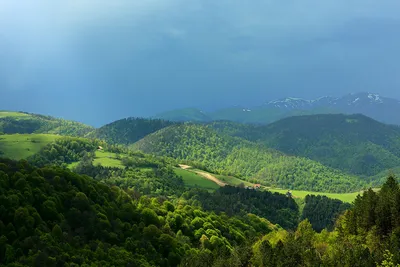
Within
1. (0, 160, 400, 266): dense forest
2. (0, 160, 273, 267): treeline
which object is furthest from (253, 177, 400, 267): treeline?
(0, 160, 273, 267): treeline

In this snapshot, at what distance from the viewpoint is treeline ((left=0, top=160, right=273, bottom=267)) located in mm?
59062

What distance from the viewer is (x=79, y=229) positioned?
232ft

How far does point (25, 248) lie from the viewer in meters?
58.0

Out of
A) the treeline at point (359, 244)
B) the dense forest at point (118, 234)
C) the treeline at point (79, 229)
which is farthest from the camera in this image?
the treeline at point (79, 229)

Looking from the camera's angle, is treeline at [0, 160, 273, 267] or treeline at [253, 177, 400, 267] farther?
treeline at [0, 160, 273, 267]

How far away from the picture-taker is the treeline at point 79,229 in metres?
59.1

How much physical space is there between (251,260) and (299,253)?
977 cm

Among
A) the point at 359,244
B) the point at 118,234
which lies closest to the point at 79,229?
the point at 118,234

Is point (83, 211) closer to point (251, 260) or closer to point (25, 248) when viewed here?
point (25, 248)

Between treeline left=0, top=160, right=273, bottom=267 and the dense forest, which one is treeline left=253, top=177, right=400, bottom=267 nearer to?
the dense forest

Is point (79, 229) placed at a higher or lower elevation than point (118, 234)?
higher

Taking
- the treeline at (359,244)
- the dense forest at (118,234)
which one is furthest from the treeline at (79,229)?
the treeline at (359,244)

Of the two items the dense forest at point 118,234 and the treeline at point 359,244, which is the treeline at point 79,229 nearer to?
the dense forest at point 118,234

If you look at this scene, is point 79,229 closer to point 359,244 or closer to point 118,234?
point 118,234
